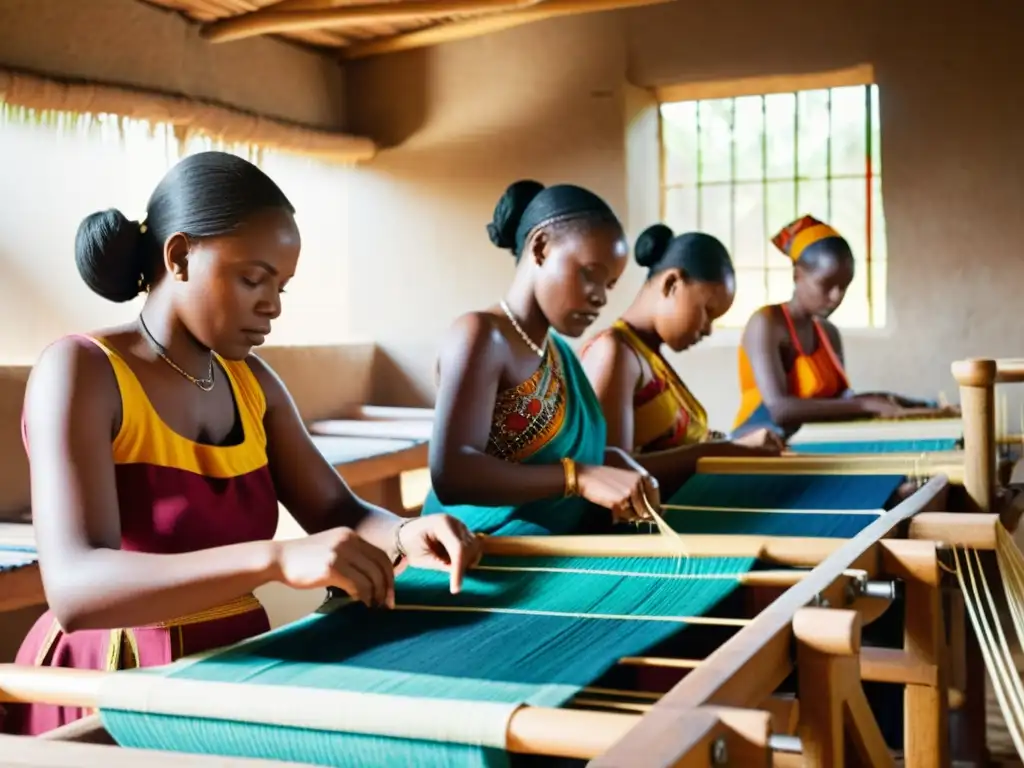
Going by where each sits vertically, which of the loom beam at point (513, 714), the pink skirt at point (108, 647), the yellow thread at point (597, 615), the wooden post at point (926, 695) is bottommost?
the wooden post at point (926, 695)

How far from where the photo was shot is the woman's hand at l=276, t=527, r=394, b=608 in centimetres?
119

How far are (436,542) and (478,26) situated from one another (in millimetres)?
4494

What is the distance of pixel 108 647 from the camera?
141 centimetres

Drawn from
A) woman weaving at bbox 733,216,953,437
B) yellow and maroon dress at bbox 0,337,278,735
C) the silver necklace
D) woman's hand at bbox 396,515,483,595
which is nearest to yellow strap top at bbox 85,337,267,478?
yellow and maroon dress at bbox 0,337,278,735

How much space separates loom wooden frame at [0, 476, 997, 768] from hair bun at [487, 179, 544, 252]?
0.86 meters

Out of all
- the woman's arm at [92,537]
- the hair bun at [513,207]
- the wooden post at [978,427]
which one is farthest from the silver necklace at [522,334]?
the woman's arm at [92,537]

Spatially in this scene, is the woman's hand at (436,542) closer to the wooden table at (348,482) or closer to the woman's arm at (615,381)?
the woman's arm at (615,381)

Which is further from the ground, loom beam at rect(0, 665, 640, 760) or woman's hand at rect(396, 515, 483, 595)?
woman's hand at rect(396, 515, 483, 595)

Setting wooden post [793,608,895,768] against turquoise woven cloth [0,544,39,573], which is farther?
turquoise woven cloth [0,544,39,573]

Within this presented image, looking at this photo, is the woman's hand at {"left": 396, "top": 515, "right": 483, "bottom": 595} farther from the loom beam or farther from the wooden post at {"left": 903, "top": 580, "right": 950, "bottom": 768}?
the wooden post at {"left": 903, "top": 580, "right": 950, "bottom": 768}

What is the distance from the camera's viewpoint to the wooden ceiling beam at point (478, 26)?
5.07 meters

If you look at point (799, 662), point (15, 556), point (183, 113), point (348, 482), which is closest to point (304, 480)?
point (799, 662)

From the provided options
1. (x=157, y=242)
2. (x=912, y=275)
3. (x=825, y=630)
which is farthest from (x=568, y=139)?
(x=825, y=630)

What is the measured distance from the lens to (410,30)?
5730mm
